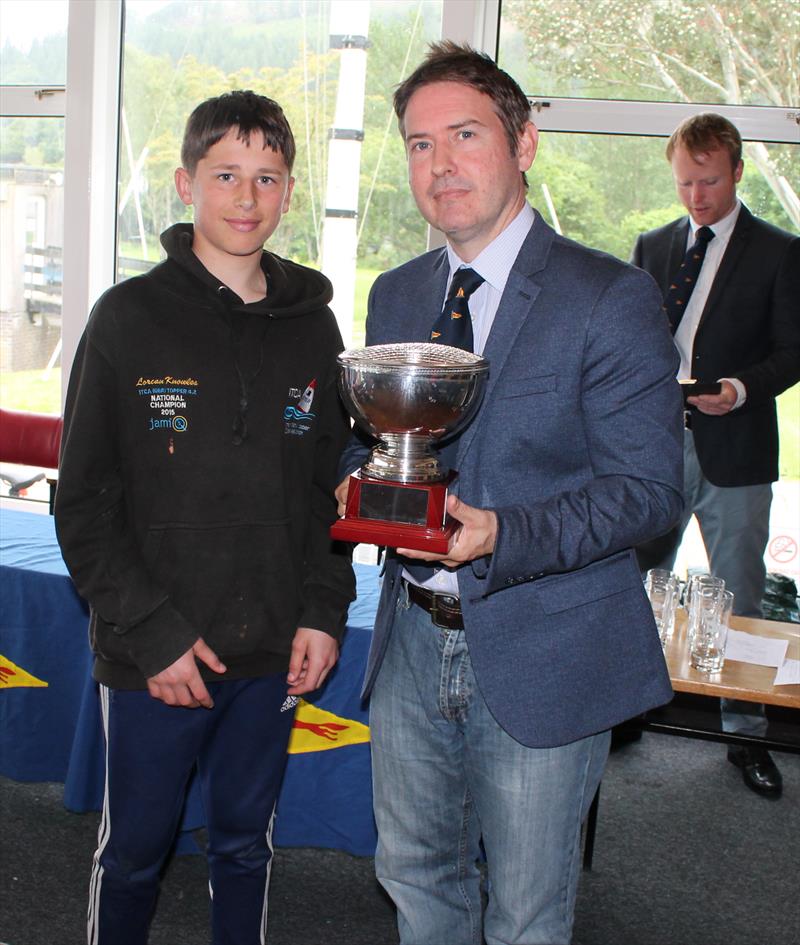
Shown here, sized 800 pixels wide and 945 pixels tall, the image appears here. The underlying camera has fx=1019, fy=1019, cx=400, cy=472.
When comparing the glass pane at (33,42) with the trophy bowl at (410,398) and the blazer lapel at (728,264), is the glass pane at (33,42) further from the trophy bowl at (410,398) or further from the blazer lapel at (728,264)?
the trophy bowl at (410,398)

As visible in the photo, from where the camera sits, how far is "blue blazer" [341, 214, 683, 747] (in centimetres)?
132

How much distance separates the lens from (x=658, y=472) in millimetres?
1325

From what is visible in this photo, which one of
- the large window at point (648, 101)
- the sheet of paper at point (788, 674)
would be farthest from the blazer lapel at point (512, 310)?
the large window at point (648, 101)

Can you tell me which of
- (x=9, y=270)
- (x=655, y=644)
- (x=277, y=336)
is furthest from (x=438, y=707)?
(x=9, y=270)

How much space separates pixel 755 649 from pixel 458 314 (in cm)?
131

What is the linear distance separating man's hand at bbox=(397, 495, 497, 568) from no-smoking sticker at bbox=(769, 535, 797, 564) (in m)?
2.79

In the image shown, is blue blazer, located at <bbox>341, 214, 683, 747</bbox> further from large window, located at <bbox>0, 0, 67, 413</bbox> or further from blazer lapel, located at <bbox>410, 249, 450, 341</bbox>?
large window, located at <bbox>0, 0, 67, 413</bbox>

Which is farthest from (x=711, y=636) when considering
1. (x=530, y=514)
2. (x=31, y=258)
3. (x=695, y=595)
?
(x=31, y=258)

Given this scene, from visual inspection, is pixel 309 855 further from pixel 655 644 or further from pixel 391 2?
pixel 391 2

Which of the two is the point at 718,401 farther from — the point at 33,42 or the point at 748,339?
the point at 33,42

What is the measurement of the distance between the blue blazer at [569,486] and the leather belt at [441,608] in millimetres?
51

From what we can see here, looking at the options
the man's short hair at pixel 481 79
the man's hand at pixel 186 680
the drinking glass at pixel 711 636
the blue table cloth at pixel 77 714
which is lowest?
the blue table cloth at pixel 77 714

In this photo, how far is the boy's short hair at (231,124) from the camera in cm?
160

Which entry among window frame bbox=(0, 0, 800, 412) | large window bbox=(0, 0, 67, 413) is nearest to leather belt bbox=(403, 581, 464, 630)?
window frame bbox=(0, 0, 800, 412)
